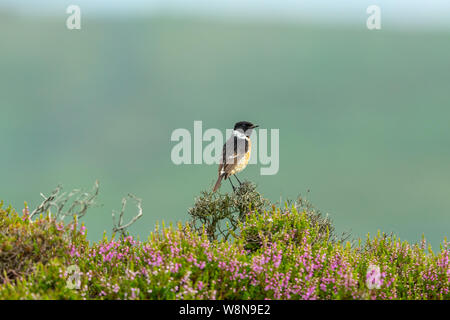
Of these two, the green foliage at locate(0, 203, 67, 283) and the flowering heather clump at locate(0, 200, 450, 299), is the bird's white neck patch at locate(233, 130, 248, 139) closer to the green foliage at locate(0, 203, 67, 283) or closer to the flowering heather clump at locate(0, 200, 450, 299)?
the flowering heather clump at locate(0, 200, 450, 299)

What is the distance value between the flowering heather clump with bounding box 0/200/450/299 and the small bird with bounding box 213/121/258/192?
214cm

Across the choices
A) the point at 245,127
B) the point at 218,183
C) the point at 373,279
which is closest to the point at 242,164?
the point at 218,183

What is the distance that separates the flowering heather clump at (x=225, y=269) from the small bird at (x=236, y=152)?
2142 millimetres

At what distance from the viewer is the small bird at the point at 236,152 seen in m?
10.8

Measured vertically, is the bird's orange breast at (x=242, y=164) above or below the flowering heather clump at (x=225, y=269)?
above

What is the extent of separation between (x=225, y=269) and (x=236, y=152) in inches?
173

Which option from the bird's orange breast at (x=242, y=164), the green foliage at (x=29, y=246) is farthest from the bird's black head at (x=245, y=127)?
the green foliage at (x=29, y=246)

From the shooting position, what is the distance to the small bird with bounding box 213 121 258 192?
1076cm

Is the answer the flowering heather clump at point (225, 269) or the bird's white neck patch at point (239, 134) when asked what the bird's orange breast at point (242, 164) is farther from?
the flowering heather clump at point (225, 269)

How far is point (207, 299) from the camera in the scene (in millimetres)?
6266

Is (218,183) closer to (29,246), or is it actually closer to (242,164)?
(242,164)

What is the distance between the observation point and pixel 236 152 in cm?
1095
